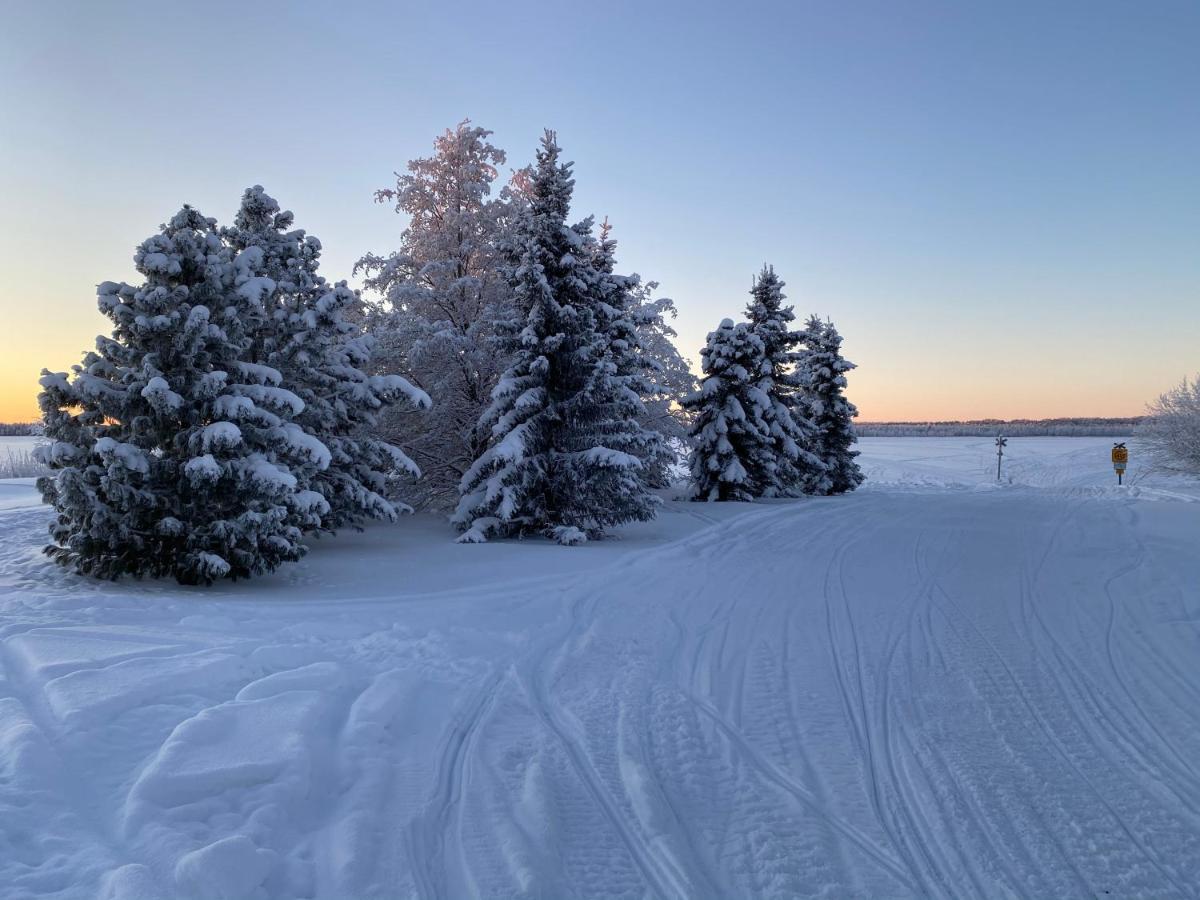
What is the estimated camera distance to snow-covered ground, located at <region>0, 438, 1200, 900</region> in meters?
3.15

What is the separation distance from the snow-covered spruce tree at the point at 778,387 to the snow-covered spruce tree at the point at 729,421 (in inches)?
26.3

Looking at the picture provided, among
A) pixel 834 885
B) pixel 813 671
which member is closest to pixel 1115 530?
pixel 813 671

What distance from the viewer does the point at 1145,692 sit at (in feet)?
18.1

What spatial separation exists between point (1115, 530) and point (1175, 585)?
257 inches

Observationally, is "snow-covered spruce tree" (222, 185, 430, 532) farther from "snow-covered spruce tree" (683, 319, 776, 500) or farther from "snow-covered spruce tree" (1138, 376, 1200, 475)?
"snow-covered spruce tree" (1138, 376, 1200, 475)

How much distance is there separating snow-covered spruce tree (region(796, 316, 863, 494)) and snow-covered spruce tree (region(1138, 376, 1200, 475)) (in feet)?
58.9

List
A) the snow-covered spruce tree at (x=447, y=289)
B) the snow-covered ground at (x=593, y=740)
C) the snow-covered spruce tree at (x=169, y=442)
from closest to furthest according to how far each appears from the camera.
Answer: the snow-covered ground at (x=593, y=740) → the snow-covered spruce tree at (x=169, y=442) → the snow-covered spruce tree at (x=447, y=289)

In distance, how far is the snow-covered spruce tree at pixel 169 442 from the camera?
8711 millimetres

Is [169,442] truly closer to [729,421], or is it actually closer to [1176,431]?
[729,421]

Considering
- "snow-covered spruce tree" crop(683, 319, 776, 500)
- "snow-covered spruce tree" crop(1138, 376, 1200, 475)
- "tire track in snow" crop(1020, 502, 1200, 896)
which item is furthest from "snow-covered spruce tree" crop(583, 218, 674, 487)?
"snow-covered spruce tree" crop(1138, 376, 1200, 475)

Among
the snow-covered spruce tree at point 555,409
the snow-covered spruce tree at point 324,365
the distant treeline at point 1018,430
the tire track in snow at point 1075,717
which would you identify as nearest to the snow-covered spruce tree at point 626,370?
the snow-covered spruce tree at point 555,409

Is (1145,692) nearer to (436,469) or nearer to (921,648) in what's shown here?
(921,648)

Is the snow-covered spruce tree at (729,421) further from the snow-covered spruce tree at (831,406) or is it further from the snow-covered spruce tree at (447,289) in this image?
the snow-covered spruce tree at (447,289)

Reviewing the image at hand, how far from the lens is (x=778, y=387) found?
26453mm
